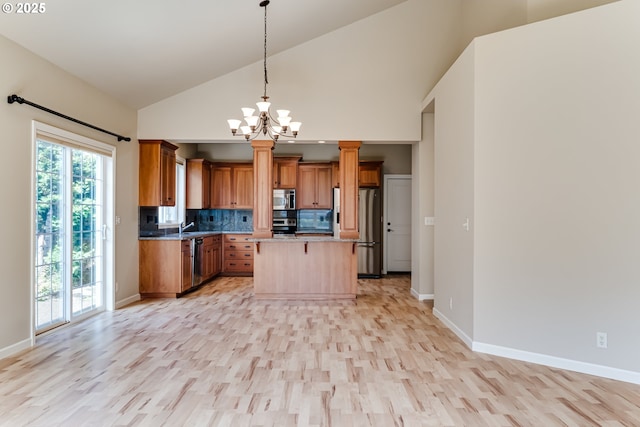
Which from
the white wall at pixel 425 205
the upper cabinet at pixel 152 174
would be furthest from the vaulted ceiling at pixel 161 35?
the white wall at pixel 425 205

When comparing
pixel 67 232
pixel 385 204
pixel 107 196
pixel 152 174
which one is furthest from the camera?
pixel 385 204

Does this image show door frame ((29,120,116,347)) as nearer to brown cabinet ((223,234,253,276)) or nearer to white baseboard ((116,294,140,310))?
white baseboard ((116,294,140,310))

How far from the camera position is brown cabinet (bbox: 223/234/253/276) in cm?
780

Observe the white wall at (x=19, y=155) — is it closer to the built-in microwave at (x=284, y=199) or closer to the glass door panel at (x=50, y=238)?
the glass door panel at (x=50, y=238)

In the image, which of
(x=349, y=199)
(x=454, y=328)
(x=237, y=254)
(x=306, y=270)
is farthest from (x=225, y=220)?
(x=454, y=328)

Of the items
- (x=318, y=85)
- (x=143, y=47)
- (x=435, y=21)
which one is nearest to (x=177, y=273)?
(x=143, y=47)

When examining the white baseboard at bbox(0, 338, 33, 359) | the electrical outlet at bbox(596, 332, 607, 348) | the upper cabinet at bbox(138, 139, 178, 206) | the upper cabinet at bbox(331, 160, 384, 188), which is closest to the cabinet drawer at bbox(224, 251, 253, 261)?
the upper cabinet at bbox(138, 139, 178, 206)

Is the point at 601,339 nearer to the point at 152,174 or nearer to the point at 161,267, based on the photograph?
the point at 161,267

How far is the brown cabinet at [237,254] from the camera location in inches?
307

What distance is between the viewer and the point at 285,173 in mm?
7984

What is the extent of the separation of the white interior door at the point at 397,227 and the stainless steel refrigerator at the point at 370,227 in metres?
0.70

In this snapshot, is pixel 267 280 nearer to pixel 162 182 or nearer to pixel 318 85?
pixel 162 182

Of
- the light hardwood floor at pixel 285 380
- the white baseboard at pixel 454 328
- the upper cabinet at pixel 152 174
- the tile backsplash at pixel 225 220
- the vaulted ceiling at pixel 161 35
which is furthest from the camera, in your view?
the tile backsplash at pixel 225 220

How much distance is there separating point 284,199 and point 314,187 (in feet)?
2.23
